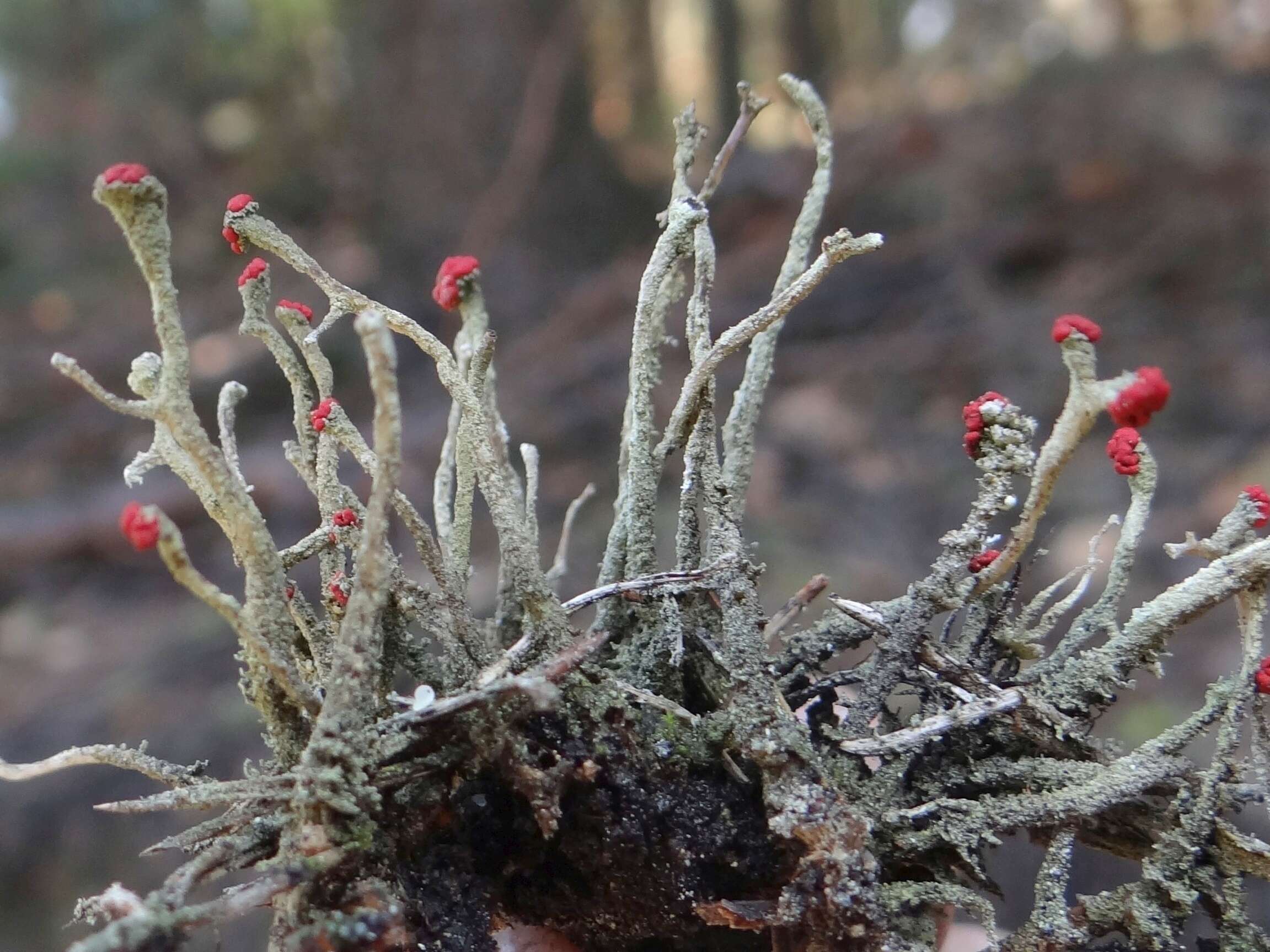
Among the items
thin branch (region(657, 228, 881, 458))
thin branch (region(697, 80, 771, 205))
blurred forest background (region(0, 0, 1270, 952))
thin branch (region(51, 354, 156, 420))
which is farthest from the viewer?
blurred forest background (region(0, 0, 1270, 952))

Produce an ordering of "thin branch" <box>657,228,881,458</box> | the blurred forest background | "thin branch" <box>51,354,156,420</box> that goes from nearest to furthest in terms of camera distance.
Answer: "thin branch" <box>51,354,156,420</box> < "thin branch" <box>657,228,881,458</box> < the blurred forest background

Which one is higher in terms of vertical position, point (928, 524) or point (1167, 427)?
point (1167, 427)

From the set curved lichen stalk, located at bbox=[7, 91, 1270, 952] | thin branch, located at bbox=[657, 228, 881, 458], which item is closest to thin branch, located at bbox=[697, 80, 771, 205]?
curved lichen stalk, located at bbox=[7, 91, 1270, 952]

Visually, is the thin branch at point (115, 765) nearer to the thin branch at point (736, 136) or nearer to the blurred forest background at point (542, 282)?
the thin branch at point (736, 136)

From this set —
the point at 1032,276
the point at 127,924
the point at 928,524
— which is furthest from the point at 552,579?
the point at 1032,276

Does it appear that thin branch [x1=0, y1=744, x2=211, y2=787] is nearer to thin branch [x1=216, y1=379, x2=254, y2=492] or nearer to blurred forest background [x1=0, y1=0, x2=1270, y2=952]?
thin branch [x1=216, y1=379, x2=254, y2=492]

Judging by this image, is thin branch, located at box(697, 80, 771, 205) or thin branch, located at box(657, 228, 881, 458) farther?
thin branch, located at box(697, 80, 771, 205)

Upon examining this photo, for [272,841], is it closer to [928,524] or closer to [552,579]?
[552,579]

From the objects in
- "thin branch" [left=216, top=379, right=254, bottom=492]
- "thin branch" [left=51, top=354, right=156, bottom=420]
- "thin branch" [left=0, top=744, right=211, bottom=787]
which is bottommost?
"thin branch" [left=0, top=744, right=211, bottom=787]
